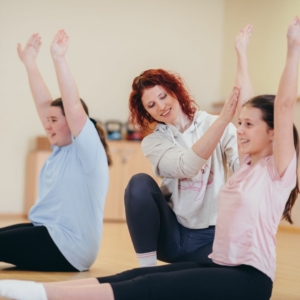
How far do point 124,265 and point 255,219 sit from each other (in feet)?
4.88

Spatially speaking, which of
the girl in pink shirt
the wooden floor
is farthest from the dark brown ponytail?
the wooden floor

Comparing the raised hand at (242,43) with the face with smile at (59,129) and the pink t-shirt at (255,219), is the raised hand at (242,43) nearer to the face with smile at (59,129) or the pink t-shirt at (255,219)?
the pink t-shirt at (255,219)

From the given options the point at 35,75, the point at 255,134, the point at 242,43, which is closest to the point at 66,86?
the point at 35,75

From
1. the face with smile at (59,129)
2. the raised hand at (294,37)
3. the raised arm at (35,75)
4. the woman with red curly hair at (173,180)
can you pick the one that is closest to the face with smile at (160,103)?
the woman with red curly hair at (173,180)

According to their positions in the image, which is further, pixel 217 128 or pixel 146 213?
pixel 146 213

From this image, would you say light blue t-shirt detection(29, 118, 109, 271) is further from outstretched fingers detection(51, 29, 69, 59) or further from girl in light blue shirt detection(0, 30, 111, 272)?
outstretched fingers detection(51, 29, 69, 59)

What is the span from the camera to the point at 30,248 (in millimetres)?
2730

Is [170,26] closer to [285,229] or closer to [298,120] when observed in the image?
[298,120]

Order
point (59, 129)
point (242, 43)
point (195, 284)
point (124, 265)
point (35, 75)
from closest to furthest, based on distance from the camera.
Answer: point (195, 284) < point (242, 43) < point (59, 129) < point (35, 75) < point (124, 265)

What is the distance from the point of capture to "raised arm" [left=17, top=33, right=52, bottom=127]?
2.92 m

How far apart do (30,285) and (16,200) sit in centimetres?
441

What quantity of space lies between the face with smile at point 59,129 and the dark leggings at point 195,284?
1191mm

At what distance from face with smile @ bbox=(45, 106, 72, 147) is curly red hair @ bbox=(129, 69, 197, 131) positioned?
1.25 feet

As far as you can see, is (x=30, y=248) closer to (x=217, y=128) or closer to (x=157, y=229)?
(x=157, y=229)
